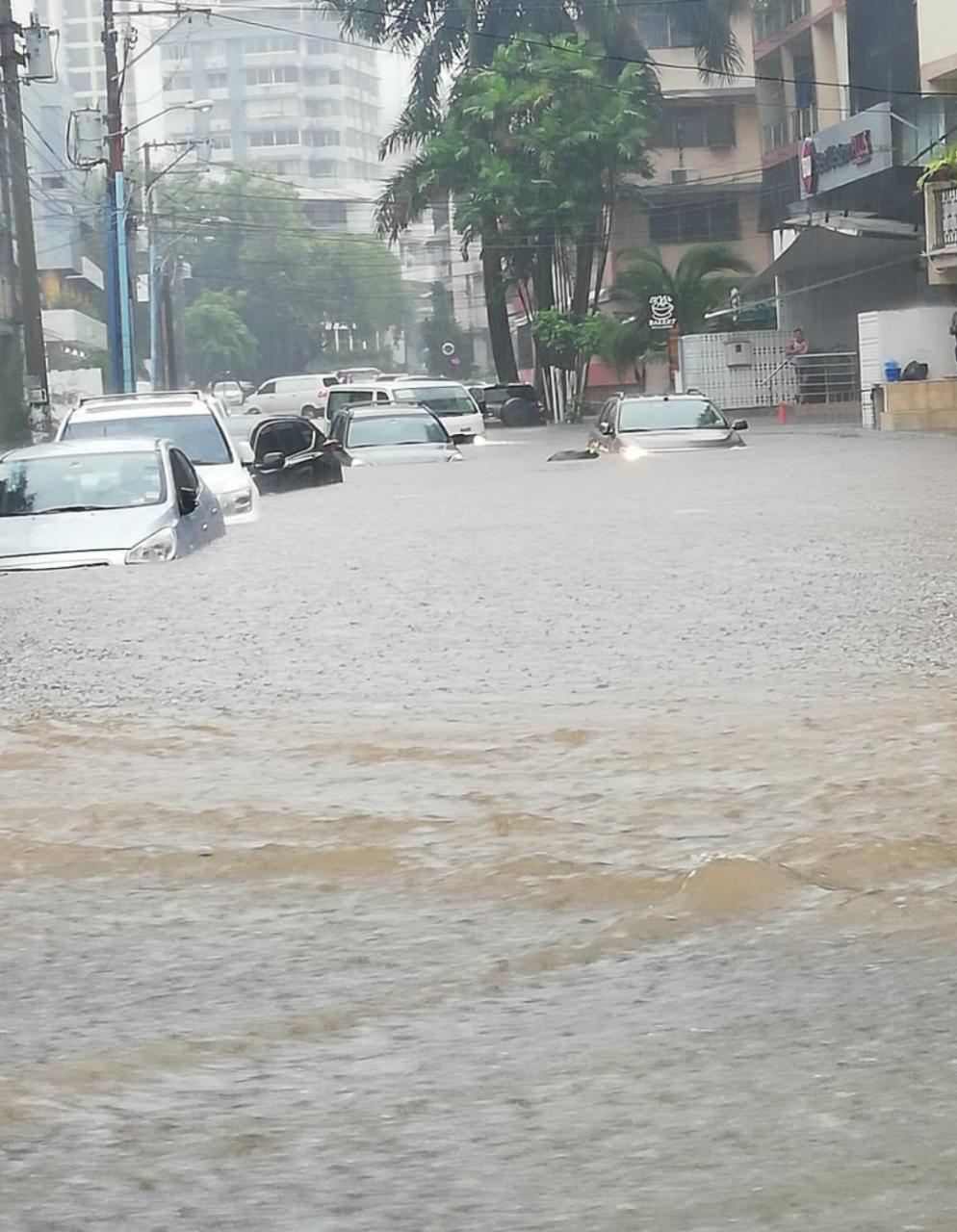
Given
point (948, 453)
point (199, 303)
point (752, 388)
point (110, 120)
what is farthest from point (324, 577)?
point (199, 303)

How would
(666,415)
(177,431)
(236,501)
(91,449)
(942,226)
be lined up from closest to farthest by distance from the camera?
(91,449)
(236,501)
(177,431)
(666,415)
(942,226)

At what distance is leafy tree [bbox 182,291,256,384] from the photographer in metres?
125

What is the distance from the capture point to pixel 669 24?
224 ft

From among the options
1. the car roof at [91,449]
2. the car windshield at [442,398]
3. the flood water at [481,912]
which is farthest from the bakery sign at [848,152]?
the flood water at [481,912]

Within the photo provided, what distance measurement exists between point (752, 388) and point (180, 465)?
128ft

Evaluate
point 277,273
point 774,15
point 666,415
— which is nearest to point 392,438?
point 666,415

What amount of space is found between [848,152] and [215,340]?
79.0m

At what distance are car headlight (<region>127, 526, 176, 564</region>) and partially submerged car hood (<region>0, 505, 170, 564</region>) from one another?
2.4 inches

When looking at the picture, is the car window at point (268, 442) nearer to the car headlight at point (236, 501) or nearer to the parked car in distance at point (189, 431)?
the parked car in distance at point (189, 431)

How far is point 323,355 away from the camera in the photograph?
453ft

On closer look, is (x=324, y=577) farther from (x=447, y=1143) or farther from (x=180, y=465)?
(x=447, y=1143)

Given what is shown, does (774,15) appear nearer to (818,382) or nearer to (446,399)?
(818,382)

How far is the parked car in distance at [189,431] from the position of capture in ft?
65.3

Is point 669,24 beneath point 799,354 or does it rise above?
above
